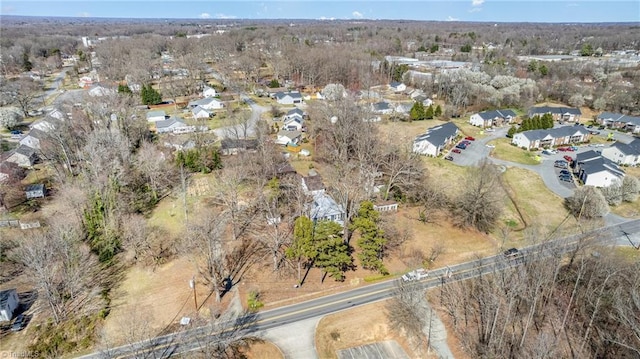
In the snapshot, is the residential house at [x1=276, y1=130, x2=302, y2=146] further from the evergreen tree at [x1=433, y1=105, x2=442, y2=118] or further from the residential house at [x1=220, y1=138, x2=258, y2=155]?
the evergreen tree at [x1=433, y1=105, x2=442, y2=118]

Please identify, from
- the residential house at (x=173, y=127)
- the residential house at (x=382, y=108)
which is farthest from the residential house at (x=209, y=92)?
the residential house at (x=382, y=108)

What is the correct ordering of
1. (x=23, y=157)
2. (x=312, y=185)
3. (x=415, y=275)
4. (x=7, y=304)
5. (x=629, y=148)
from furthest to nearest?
(x=629, y=148), (x=23, y=157), (x=312, y=185), (x=415, y=275), (x=7, y=304)

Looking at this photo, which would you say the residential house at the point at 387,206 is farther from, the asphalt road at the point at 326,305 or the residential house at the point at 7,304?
the residential house at the point at 7,304

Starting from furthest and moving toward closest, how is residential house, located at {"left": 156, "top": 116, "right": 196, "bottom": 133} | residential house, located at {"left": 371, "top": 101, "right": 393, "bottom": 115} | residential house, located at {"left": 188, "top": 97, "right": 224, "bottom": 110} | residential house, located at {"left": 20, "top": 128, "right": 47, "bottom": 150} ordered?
1. residential house, located at {"left": 188, "top": 97, "right": 224, "bottom": 110}
2. residential house, located at {"left": 371, "top": 101, "right": 393, "bottom": 115}
3. residential house, located at {"left": 156, "top": 116, "right": 196, "bottom": 133}
4. residential house, located at {"left": 20, "top": 128, "right": 47, "bottom": 150}

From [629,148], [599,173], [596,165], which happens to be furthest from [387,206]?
[629,148]

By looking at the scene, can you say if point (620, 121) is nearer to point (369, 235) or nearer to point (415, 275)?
point (415, 275)

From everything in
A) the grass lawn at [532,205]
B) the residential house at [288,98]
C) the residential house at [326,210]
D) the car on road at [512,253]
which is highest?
the residential house at [288,98]

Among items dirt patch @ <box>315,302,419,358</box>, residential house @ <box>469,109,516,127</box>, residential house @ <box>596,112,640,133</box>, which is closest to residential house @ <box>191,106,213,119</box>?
residential house @ <box>469,109,516,127</box>
